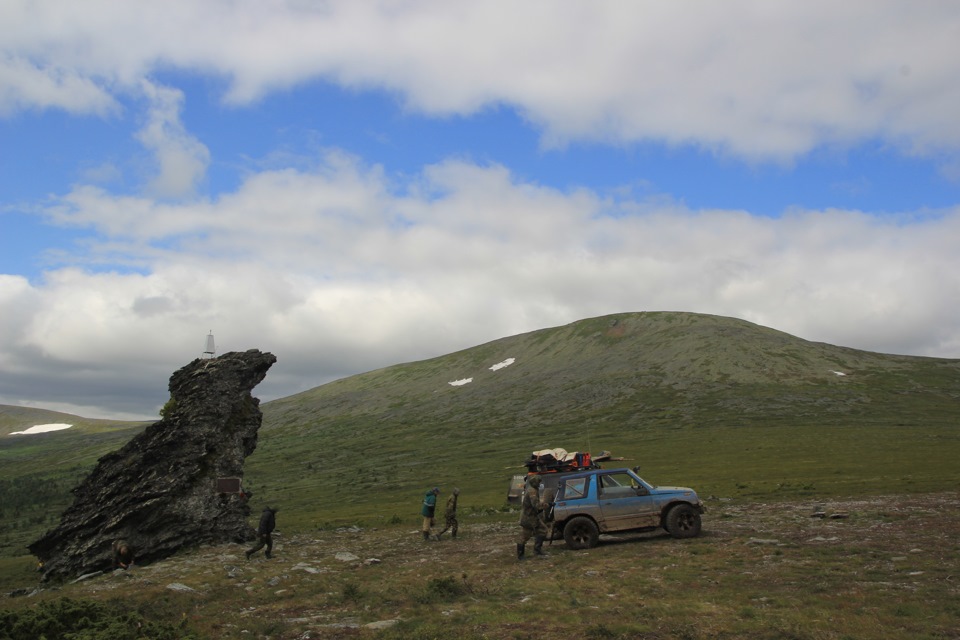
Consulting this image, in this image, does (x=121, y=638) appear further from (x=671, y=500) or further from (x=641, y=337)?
(x=641, y=337)

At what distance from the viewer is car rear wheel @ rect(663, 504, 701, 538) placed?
2084 cm

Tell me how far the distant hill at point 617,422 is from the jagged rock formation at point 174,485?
10.7 metres

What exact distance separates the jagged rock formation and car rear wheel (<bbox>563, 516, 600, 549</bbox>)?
15603mm

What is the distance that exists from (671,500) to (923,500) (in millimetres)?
15473

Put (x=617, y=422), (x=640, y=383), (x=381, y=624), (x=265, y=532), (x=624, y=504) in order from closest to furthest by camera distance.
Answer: (x=381, y=624)
(x=624, y=504)
(x=265, y=532)
(x=617, y=422)
(x=640, y=383)

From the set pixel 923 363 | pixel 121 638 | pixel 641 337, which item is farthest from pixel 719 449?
pixel 641 337

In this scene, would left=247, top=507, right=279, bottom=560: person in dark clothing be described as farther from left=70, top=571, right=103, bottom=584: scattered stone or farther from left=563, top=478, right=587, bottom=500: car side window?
left=563, top=478, right=587, bottom=500: car side window

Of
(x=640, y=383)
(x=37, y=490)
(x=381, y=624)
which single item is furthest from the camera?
(x=640, y=383)

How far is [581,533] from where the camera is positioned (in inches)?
840

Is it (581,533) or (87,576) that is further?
(87,576)

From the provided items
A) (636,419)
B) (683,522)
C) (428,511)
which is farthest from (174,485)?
(636,419)

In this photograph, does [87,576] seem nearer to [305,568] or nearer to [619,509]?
[305,568]

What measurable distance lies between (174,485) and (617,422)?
82.7 m

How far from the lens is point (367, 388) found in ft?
595
